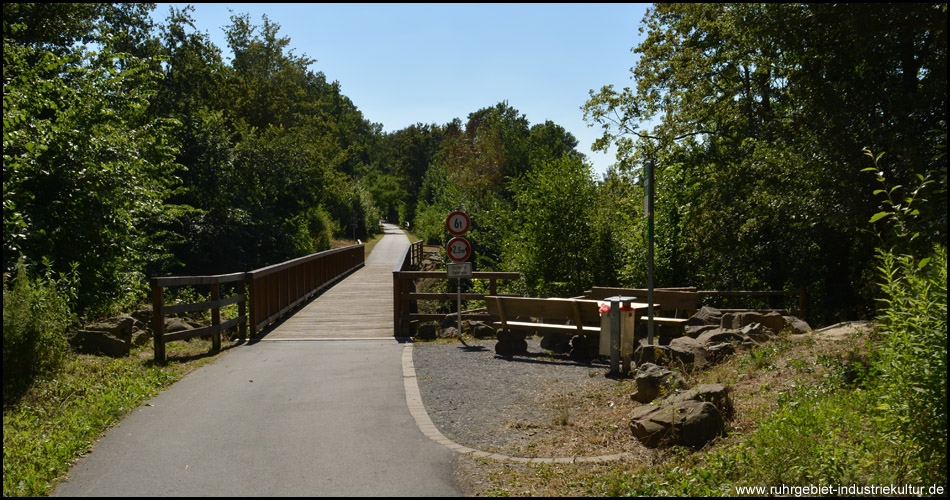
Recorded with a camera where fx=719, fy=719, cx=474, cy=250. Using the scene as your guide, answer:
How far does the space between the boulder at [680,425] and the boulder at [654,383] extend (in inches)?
40.0

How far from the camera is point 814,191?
13594 mm

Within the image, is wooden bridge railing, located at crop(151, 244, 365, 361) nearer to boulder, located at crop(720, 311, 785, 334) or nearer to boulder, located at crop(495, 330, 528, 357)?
boulder, located at crop(495, 330, 528, 357)

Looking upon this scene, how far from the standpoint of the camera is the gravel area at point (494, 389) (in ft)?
22.0

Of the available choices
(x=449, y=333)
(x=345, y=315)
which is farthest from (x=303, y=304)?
(x=449, y=333)

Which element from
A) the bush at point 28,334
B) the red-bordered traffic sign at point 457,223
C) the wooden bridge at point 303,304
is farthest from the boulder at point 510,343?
the bush at point 28,334

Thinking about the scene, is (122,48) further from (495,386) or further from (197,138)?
(495,386)

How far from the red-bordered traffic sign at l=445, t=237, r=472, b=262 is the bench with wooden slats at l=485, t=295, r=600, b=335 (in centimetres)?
181

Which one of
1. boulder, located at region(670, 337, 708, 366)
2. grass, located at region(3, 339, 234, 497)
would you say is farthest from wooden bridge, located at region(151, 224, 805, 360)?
boulder, located at region(670, 337, 708, 366)

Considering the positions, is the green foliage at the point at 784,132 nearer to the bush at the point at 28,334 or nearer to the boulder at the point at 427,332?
the boulder at the point at 427,332

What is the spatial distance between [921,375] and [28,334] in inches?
328

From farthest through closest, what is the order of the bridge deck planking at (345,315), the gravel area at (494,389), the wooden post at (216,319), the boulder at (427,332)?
the bridge deck planking at (345,315)
the boulder at (427,332)
the wooden post at (216,319)
the gravel area at (494,389)

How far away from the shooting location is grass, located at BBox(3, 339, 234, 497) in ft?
17.6

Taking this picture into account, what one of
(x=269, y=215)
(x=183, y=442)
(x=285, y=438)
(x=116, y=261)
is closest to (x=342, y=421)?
(x=285, y=438)

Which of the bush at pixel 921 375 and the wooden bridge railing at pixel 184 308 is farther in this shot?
the wooden bridge railing at pixel 184 308
